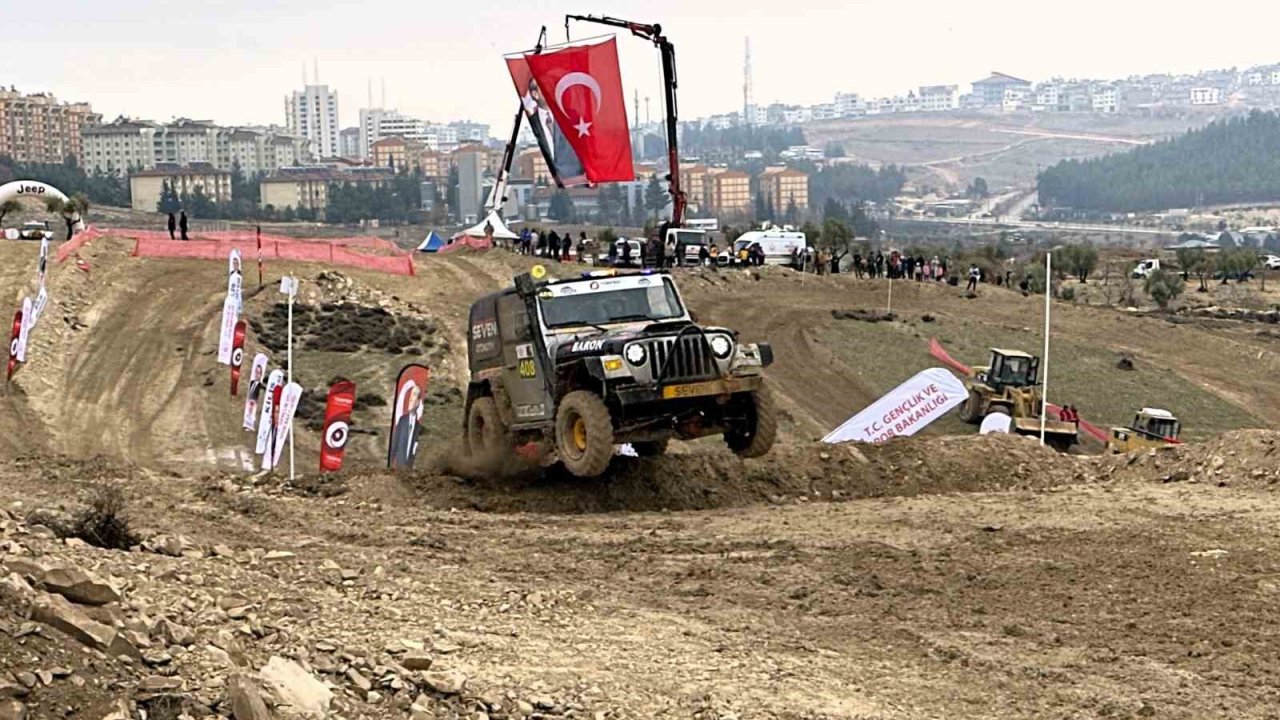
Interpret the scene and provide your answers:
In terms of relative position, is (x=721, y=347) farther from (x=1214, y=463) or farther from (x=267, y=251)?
(x=267, y=251)

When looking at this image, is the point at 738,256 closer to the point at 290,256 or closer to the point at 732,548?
the point at 290,256

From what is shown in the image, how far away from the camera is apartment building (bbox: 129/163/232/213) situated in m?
154

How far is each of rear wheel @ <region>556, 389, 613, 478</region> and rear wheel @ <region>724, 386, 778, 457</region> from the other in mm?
1444

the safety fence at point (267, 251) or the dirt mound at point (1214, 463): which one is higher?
the safety fence at point (267, 251)

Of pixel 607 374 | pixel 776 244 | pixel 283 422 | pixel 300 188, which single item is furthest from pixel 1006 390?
pixel 300 188

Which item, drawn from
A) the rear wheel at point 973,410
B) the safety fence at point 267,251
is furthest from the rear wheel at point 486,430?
the safety fence at point 267,251

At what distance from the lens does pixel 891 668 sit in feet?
32.9

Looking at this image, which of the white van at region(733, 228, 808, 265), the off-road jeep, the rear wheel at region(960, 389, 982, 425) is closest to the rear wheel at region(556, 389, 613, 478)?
the off-road jeep

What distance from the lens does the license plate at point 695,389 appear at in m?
16.6

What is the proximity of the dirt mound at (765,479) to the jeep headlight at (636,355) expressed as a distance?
1716mm

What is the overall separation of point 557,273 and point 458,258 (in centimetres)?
556

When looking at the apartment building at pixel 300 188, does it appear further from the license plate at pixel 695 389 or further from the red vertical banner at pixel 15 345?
the license plate at pixel 695 389

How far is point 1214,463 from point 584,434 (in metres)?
6.44

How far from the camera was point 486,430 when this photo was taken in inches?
758
